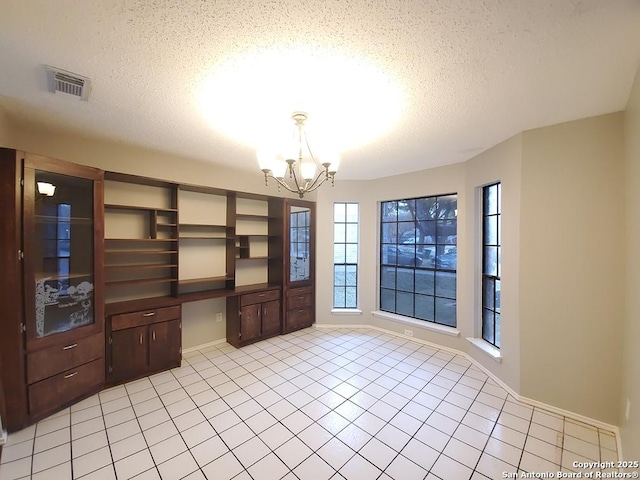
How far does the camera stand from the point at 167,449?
185cm

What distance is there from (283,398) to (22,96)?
10.6ft

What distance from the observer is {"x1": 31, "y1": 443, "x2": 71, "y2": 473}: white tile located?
170 cm

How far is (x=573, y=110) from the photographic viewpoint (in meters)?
2.03

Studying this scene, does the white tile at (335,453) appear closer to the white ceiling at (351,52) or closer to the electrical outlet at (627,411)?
the electrical outlet at (627,411)

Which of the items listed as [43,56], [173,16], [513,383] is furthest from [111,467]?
[513,383]

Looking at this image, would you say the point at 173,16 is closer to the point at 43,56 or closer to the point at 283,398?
the point at 43,56

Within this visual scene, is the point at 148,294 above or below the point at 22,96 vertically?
below

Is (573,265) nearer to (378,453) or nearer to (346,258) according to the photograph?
(378,453)

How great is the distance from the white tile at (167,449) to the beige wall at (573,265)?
3043 millimetres

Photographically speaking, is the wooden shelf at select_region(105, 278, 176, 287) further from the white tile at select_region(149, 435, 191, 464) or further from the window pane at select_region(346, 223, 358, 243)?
the window pane at select_region(346, 223, 358, 243)

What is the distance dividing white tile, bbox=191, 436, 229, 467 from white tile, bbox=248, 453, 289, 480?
11.3 inches

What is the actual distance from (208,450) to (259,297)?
6.87 ft

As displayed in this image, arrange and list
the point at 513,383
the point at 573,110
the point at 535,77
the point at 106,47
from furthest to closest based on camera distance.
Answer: the point at 513,383
the point at 573,110
the point at 535,77
the point at 106,47

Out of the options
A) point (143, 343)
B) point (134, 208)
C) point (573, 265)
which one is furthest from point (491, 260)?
point (134, 208)
